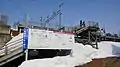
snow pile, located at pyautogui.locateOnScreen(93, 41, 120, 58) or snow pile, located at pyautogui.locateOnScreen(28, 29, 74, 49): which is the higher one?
snow pile, located at pyautogui.locateOnScreen(28, 29, 74, 49)

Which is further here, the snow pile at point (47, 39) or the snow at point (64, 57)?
the snow pile at point (47, 39)

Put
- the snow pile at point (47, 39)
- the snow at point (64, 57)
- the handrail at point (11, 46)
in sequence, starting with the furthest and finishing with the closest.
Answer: the snow pile at point (47, 39)
the handrail at point (11, 46)
the snow at point (64, 57)

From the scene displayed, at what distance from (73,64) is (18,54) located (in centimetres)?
484

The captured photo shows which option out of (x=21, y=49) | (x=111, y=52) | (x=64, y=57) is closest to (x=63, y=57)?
(x=64, y=57)

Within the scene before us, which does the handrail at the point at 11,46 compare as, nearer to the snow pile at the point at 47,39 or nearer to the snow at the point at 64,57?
the snow pile at the point at 47,39

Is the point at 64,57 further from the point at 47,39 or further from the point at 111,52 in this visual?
the point at 111,52

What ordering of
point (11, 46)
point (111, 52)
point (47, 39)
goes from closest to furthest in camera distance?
point (11, 46) < point (47, 39) < point (111, 52)

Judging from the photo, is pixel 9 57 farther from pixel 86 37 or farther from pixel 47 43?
pixel 86 37

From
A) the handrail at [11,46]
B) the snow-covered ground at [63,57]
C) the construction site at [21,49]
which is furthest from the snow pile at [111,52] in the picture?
the handrail at [11,46]

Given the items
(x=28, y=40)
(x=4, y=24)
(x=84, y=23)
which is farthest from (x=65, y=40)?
(x=84, y=23)

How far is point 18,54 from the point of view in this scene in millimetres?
16125

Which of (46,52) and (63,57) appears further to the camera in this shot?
(46,52)

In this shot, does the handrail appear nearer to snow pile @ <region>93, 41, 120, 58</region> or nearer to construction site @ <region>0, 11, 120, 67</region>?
construction site @ <region>0, 11, 120, 67</region>

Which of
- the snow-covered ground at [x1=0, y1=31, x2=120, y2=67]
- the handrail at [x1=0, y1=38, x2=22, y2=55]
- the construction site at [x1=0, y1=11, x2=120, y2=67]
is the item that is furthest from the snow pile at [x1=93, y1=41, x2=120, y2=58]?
the handrail at [x1=0, y1=38, x2=22, y2=55]
